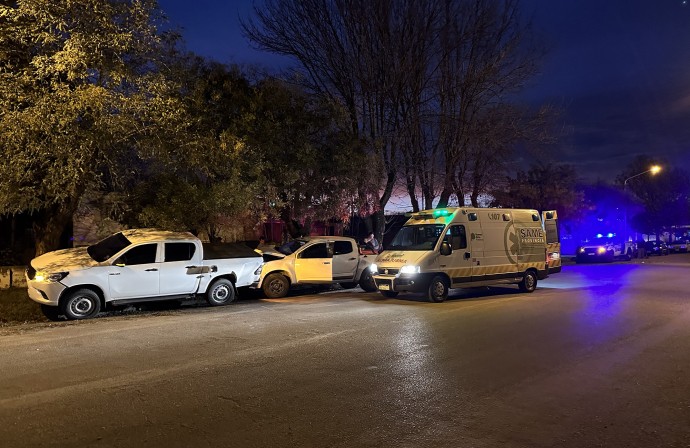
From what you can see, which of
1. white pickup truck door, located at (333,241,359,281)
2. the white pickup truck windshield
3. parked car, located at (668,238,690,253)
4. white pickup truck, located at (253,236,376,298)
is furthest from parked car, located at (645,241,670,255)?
the white pickup truck windshield

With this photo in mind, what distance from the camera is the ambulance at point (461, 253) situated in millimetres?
13445

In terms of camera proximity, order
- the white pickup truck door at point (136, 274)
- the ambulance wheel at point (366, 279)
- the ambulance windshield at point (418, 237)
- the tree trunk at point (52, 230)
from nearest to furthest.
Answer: the white pickup truck door at point (136, 274) → the ambulance windshield at point (418, 237) → the tree trunk at point (52, 230) → the ambulance wheel at point (366, 279)

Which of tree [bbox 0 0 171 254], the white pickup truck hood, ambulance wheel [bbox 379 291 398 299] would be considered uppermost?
tree [bbox 0 0 171 254]

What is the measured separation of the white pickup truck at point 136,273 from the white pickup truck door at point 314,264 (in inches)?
66.5

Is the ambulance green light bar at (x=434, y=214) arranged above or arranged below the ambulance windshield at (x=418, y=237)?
above

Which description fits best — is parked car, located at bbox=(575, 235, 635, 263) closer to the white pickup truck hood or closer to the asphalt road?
the asphalt road

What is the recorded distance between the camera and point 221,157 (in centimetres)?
1408

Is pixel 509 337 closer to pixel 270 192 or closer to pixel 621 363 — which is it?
pixel 621 363

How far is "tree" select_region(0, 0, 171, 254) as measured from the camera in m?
10.2

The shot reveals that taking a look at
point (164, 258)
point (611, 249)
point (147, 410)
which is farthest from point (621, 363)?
point (611, 249)

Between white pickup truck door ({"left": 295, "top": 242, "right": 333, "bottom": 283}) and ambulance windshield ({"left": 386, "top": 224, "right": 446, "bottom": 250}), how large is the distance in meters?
2.15

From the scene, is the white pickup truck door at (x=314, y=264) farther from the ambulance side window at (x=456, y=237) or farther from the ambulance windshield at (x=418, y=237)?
the ambulance side window at (x=456, y=237)

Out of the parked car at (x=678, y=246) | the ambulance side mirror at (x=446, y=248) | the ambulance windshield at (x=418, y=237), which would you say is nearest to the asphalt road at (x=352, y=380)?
the ambulance side mirror at (x=446, y=248)

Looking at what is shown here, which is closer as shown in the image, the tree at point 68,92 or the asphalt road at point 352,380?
the asphalt road at point 352,380
